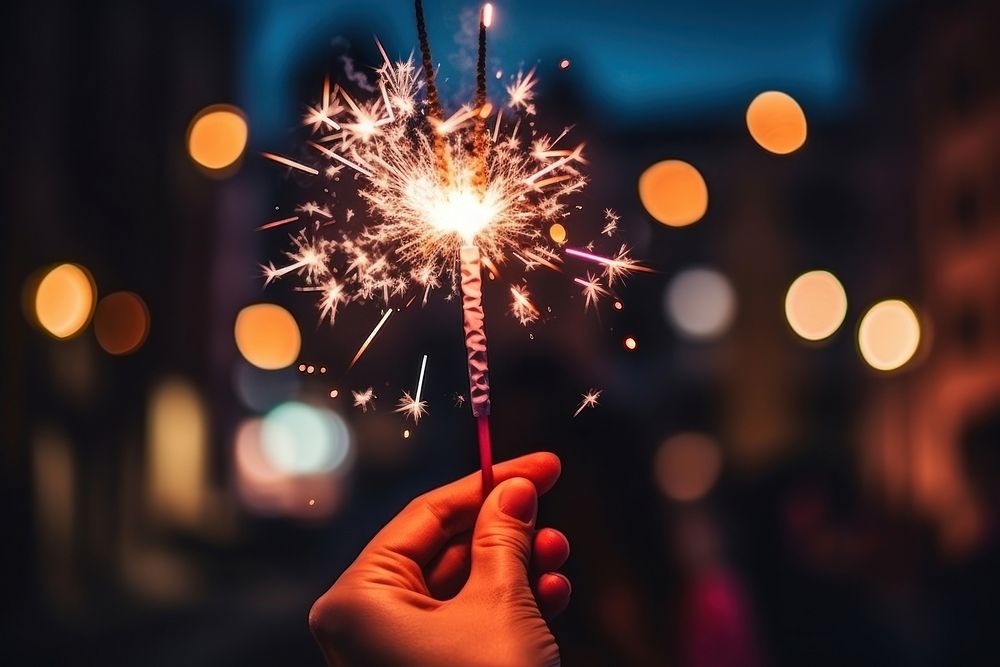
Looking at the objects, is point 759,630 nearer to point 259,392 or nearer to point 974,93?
point 259,392

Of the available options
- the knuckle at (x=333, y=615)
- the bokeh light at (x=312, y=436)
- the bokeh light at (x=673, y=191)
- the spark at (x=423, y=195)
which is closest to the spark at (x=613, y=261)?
the spark at (x=423, y=195)

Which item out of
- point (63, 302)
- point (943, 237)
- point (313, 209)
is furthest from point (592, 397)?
point (943, 237)

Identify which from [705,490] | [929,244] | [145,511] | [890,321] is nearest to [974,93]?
[929,244]

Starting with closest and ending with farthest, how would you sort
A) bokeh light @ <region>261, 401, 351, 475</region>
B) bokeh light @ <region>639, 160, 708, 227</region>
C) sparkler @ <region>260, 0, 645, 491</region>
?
sparkler @ <region>260, 0, 645, 491</region>, bokeh light @ <region>639, 160, 708, 227</region>, bokeh light @ <region>261, 401, 351, 475</region>

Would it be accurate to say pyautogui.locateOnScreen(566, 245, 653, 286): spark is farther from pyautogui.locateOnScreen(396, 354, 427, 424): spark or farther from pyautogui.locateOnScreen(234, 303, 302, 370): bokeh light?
pyautogui.locateOnScreen(234, 303, 302, 370): bokeh light

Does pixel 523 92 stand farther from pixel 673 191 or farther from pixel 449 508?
pixel 673 191

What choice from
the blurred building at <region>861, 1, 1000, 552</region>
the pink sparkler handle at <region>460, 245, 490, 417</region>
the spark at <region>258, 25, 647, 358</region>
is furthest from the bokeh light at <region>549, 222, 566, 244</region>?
the blurred building at <region>861, 1, 1000, 552</region>

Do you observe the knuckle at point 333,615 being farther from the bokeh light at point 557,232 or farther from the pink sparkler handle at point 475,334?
the bokeh light at point 557,232
